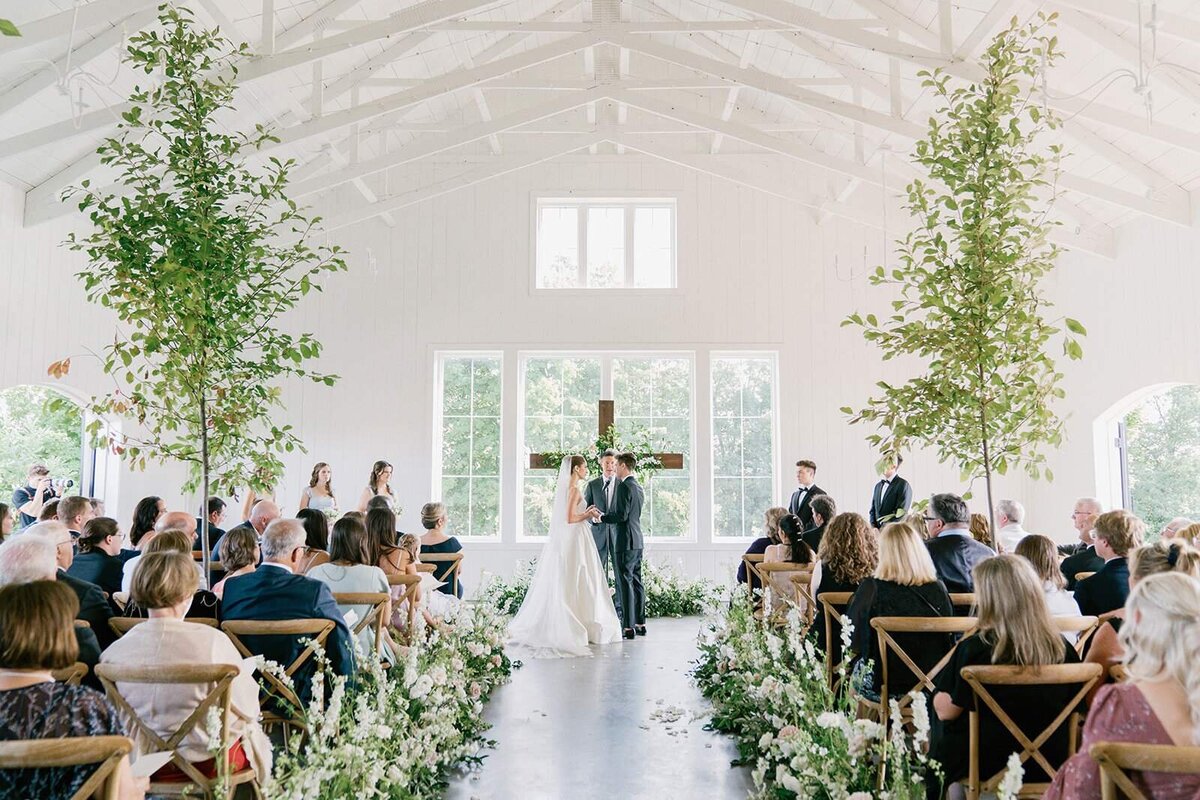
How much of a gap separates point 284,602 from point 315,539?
1349 mm

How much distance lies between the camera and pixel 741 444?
35.1ft

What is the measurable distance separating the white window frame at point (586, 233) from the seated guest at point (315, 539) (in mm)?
6078

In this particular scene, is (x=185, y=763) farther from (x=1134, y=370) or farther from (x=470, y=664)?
(x=1134, y=370)

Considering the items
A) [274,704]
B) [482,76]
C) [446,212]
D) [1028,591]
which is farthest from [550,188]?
[1028,591]

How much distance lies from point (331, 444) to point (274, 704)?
23.4ft

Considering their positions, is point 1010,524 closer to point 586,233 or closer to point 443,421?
point 586,233

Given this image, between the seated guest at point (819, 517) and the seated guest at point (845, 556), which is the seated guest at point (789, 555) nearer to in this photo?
the seated guest at point (819, 517)

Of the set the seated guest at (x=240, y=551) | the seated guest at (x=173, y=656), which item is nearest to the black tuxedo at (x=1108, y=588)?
the seated guest at (x=173, y=656)

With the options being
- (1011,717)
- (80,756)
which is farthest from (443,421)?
(80,756)

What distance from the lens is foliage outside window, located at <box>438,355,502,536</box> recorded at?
10617mm

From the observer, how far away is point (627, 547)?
7.86m

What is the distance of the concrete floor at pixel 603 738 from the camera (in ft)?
13.1

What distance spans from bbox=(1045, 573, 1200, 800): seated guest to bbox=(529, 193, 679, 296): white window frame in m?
8.81

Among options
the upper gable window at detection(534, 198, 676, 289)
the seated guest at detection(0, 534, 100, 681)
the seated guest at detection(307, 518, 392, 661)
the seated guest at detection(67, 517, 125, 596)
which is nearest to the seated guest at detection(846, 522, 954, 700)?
the seated guest at detection(307, 518, 392, 661)
